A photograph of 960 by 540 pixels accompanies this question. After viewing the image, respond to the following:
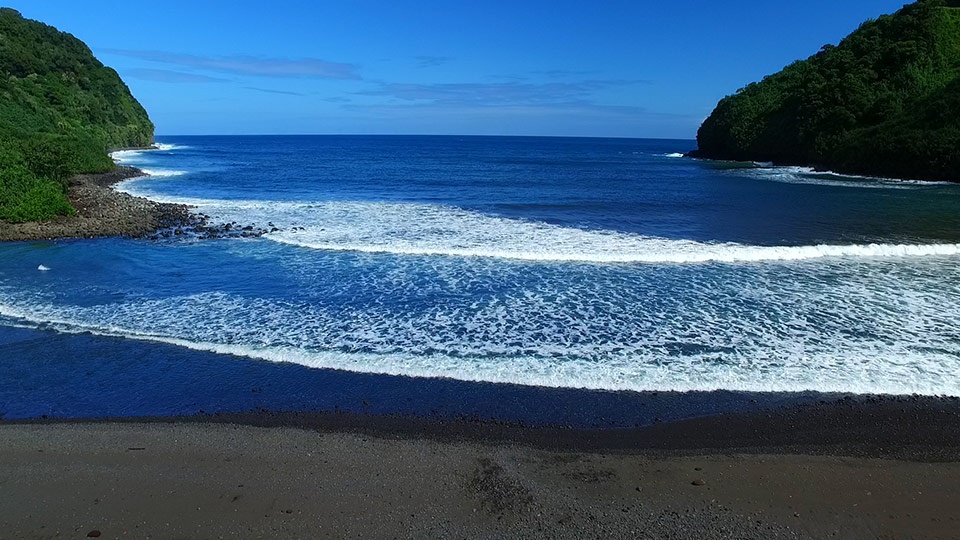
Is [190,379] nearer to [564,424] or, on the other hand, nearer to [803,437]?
[564,424]

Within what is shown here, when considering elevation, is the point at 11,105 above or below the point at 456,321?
above

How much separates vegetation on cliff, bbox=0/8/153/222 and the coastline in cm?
95

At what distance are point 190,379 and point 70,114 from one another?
73282 millimetres

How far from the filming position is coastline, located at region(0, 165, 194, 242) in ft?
72.2

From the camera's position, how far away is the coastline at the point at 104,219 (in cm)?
2200

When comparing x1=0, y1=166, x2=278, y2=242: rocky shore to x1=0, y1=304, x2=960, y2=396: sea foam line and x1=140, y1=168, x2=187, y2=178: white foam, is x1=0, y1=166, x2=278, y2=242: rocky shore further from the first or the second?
x1=140, y1=168, x2=187, y2=178: white foam

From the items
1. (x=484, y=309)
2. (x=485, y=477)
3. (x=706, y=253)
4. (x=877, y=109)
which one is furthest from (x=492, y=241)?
(x=877, y=109)

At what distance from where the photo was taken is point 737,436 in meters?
7.58

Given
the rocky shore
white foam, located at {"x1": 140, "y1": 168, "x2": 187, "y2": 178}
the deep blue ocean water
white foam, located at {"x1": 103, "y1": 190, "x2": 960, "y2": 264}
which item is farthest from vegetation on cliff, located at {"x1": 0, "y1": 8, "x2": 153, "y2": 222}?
white foam, located at {"x1": 103, "y1": 190, "x2": 960, "y2": 264}

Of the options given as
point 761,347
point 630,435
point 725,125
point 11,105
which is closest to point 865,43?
point 725,125

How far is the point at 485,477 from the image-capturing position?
6559 mm

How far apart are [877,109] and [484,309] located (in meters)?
65.1

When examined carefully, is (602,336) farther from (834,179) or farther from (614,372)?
(834,179)

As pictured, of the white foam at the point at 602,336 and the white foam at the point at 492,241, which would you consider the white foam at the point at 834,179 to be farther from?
the white foam at the point at 602,336
